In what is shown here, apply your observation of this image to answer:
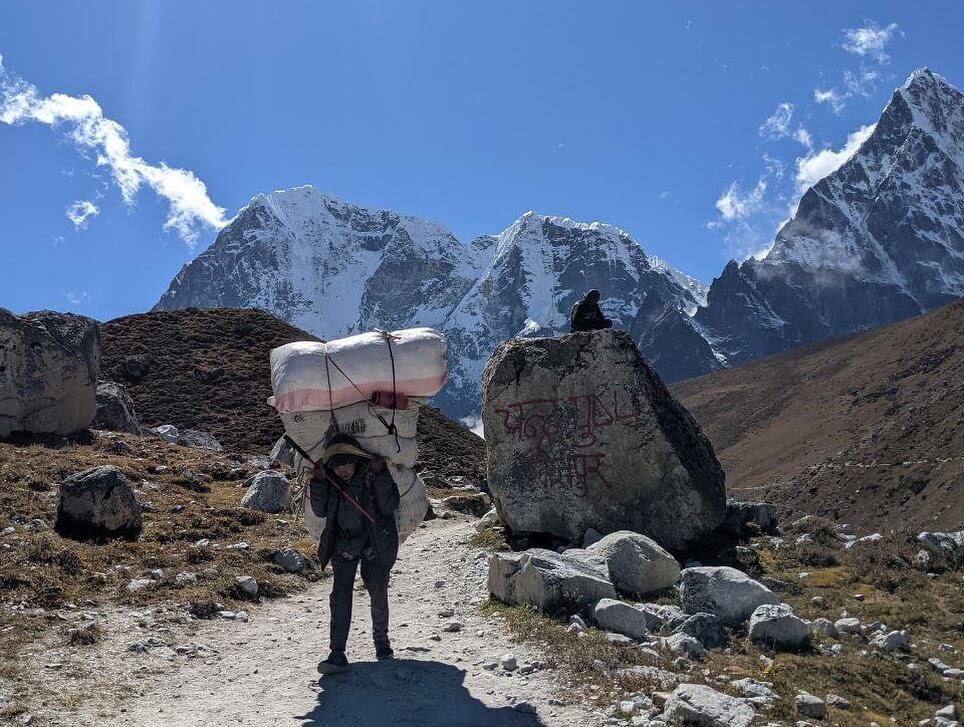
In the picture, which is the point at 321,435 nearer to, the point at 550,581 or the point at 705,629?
the point at 550,581

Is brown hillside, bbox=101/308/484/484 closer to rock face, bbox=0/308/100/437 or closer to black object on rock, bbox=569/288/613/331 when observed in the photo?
rock face, bbox=0/308/100/437

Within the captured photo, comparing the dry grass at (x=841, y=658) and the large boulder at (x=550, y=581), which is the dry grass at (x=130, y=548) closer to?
the large boulder at (x=550, y=581)

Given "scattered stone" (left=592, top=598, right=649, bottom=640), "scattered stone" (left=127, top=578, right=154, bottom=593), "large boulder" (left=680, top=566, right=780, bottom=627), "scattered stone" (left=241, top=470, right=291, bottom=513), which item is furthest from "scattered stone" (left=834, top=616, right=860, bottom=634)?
"scattered stone" (left=241, top=470, right=291, bottom=513)

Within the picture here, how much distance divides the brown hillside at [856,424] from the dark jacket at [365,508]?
24283mm

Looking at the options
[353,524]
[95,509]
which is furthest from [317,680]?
[95,509]

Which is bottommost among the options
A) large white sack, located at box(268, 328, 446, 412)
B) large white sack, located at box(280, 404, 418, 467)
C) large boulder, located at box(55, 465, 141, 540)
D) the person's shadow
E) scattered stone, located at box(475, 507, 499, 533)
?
the person's shadow

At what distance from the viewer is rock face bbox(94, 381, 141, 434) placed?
95.1 ft

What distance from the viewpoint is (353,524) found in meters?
7.99

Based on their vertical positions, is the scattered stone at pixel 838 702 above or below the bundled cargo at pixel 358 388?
below

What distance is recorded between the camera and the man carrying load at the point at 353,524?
802 cm

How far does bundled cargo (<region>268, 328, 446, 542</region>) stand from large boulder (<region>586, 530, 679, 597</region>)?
11.0 feet

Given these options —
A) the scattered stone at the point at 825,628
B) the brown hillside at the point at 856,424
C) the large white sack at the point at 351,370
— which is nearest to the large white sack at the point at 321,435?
the large white sack at the point at 351,370

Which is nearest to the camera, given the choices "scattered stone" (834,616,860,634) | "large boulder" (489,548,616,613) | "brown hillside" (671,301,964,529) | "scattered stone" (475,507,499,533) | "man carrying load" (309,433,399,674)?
"man carrying load" (309,433,399,674)

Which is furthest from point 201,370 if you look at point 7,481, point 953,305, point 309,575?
point 953,305
